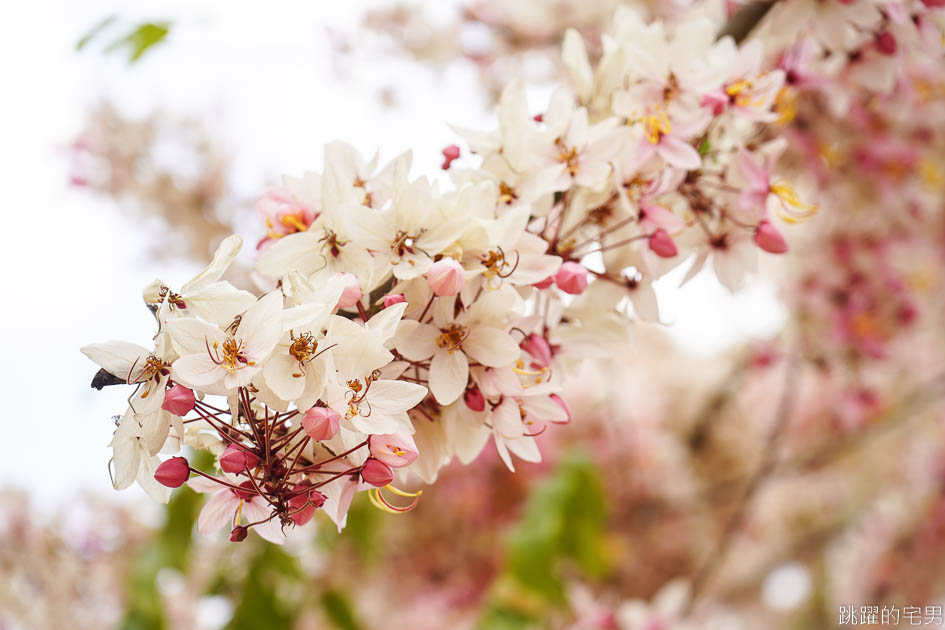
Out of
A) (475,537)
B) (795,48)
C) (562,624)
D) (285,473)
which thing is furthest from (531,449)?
(475,537)

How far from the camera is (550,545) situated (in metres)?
0.95

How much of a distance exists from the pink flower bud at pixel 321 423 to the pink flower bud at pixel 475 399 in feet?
0.31

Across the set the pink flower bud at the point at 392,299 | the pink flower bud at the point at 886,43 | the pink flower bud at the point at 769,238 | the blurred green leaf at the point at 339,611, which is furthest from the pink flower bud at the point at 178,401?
the blurred green leaf at the point at 339,611

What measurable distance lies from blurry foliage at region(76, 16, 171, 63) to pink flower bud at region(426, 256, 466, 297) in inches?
14.9

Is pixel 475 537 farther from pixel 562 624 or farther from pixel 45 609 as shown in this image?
pixel 45 609

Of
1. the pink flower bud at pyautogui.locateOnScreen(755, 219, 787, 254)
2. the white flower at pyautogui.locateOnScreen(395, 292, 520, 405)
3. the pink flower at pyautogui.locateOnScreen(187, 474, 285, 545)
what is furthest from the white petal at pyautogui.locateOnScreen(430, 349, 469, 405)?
the pink flower bud at pyautogui.locateOnScreen(755, 219, 787, 254)

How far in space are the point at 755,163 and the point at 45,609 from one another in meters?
1.20

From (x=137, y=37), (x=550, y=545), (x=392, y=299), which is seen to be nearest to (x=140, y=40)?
(x=137, y=37)

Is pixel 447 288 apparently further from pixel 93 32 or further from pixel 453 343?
pixel 93 32

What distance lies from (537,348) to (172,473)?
8.2 inches

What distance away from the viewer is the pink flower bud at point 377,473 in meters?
0.36

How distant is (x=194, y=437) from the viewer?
1.31 ft

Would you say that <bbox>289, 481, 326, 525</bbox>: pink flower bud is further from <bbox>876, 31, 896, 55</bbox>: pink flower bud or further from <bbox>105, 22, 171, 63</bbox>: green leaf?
<bbox>876, 31, 896, 55</bbox>: pink flower bud

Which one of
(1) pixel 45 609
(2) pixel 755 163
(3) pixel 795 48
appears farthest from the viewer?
(1) pixel 45 609
